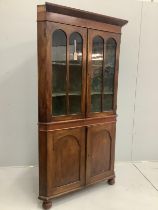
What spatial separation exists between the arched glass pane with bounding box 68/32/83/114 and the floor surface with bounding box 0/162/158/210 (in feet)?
3.24

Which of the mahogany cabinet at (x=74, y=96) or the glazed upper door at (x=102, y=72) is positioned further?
the glazed upper door at (x=102, y=72)

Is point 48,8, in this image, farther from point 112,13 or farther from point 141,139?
point 141,139

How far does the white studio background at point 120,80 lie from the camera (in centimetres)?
288

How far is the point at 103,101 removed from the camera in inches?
102

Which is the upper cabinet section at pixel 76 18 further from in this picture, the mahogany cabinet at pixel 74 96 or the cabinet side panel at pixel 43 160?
the cabinet side panel at pixel 43 160

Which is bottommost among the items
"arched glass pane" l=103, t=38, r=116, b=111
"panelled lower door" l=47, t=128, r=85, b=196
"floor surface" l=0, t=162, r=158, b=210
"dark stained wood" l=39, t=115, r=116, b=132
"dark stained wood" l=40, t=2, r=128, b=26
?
"floor surface" l=0, t=162, r=158, b=210

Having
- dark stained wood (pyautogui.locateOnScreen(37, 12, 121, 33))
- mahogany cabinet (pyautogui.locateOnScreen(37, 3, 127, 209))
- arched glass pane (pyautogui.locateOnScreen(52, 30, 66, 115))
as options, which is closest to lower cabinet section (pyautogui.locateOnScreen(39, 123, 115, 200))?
mahogany cabinet (pyautogui.locateOnScreen(37, 3, 127, 209))

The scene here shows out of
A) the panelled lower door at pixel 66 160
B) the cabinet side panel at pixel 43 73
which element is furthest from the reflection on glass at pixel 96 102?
the cabinet side panel at pixel 43 73

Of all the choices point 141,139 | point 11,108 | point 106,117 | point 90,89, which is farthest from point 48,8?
point 141,139

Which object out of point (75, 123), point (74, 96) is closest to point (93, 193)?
point (75, 123)

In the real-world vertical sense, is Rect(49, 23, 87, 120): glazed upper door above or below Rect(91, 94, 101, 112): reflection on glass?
above

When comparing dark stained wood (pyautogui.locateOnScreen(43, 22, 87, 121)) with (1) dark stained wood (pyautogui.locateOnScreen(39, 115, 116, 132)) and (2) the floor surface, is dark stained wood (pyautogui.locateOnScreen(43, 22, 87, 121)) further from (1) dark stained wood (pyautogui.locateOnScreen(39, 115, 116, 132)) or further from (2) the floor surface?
(2) the floor surface

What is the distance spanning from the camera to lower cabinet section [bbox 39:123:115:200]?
7.34 feet

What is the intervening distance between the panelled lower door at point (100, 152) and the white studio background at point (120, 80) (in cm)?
70
